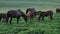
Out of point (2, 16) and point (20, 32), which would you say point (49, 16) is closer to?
point (2, 16)

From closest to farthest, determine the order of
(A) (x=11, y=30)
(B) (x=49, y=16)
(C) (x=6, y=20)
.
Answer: (A) (x=11, y=30), (C) (x=6, y=20), (B) (x=49, y=16)

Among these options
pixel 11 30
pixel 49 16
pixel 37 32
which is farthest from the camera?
pixel 49 16

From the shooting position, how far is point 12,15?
1196 centimetres

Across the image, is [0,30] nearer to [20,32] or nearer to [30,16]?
[20,32]

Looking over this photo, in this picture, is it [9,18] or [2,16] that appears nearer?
[2,16]

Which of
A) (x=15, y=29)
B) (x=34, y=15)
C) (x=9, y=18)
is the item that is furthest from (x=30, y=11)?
(x=15, y=29)

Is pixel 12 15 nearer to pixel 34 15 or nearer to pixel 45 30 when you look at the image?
pixel 34 15

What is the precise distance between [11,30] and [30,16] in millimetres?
3251

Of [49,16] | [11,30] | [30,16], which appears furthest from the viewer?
[49,16]

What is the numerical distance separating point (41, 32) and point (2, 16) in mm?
3634

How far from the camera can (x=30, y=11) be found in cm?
1341

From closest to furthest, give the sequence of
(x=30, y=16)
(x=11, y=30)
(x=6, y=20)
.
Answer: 1. (x=11, y=30)
2. (x=6, y=20)
3. (x=30, y=16)

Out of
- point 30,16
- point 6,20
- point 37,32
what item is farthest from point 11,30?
point 30,16

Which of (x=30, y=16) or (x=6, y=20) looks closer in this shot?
(x=6, y=20)
